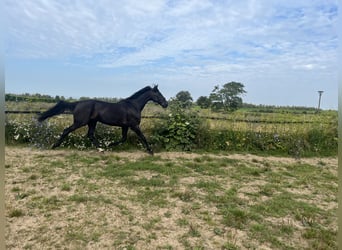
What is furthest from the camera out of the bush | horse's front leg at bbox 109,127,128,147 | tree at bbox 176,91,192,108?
tree at bbox 176,91,192,108

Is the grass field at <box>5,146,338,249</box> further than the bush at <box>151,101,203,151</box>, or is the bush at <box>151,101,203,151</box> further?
the bush at <box>151,101,203,151</box>

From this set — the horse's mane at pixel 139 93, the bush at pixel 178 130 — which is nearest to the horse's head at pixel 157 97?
the horse's mane at pixel 139 93

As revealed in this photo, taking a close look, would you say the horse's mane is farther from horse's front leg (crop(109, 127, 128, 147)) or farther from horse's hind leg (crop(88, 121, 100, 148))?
horse's hind leg (crop(88, 121, 100, 148))

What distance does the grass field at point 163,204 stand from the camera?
2430mm

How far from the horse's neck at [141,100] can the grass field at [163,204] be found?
1380 mm

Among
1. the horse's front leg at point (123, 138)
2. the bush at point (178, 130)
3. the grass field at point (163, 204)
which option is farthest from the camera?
the bush at point (178, 130)

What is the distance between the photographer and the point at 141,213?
2.94 m

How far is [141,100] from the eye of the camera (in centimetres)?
609

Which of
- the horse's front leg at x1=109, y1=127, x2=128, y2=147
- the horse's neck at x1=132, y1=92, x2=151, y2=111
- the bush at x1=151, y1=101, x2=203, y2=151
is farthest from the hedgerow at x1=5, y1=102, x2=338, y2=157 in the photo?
the horse's neck at x1=132, y1=92, x2=151, y2=111

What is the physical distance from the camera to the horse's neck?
19.8 ft

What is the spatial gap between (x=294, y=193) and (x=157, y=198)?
2136 millimetres

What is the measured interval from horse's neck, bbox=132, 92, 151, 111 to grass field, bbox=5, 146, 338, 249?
138 cm

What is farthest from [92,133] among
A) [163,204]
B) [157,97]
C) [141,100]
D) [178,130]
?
[163,204]

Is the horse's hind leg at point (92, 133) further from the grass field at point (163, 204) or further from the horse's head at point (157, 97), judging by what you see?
the horse's head at point (157, 97)
